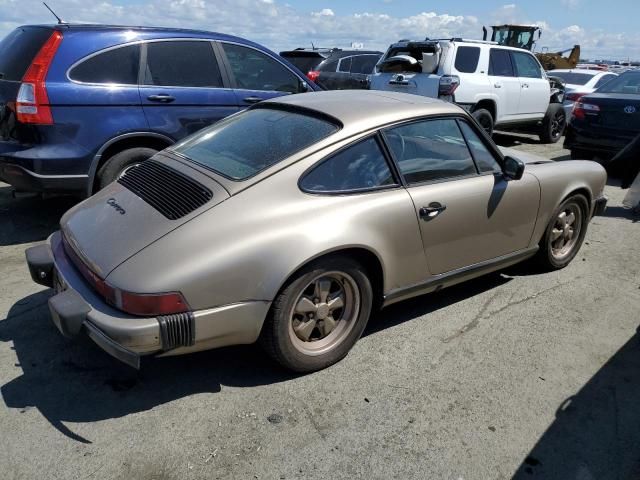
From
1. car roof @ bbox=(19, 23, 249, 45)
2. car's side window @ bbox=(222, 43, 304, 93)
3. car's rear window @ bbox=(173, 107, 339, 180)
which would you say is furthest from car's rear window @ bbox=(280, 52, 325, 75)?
car's rear window @ bbox=(173, 107, 339, 180)

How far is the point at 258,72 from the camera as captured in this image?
5.88 m

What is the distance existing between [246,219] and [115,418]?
1.18 meters

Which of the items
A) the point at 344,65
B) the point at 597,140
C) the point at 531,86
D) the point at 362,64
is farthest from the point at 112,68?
the point at 531,86

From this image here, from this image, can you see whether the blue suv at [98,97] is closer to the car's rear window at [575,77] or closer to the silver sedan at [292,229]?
the silver sedan at [292,229]

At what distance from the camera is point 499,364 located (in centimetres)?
326

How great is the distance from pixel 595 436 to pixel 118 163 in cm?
423

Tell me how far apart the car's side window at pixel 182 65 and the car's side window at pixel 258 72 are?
23cm

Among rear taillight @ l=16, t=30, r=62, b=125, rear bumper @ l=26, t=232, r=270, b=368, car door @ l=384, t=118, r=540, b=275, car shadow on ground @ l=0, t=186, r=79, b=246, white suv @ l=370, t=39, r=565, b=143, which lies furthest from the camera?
white suv @ l=370, t=39, r=565, b=143

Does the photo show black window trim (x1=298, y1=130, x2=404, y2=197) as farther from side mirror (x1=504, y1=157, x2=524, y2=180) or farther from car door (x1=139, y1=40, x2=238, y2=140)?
car door (x1=139, y1=40, x2=238, y2=140)

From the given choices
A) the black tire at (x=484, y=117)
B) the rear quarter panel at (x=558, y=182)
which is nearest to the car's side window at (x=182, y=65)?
the rear quarter panel at (x=558, y=182)

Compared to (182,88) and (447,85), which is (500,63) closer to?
(447,85)

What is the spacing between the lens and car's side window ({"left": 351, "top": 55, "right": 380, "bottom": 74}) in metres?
11.9

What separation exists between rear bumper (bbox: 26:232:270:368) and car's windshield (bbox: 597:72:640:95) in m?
7.87

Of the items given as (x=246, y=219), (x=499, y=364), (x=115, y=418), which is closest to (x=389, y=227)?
(x=246, y=219)
